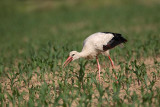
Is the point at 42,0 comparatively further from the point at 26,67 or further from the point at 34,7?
the point at 26,67

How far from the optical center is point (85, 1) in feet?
120

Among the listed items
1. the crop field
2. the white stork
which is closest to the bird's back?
the white stork

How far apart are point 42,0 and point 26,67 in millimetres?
39439

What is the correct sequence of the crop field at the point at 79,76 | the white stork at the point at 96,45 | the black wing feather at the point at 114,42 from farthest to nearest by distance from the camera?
the black wing feather at the point at 114,42, the white stork at the point at 96,45, the crop field at the point at 79,76

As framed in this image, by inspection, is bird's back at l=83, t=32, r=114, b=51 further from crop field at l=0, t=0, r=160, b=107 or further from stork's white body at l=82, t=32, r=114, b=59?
crop field at l=0, t=0, r=160, b=107

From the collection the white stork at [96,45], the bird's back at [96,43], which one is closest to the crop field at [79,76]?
the white stork at [96,45]

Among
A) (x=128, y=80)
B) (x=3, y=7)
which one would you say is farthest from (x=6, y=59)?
(x=3, y=7)

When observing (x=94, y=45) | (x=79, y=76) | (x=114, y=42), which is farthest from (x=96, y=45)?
(x=79, y=76)

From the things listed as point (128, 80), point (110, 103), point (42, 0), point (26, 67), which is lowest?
point (110, 103)

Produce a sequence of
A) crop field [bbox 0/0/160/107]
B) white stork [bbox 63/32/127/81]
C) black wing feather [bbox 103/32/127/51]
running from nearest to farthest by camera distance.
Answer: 1. crop field [bbox 0/0/160/107]
2. white stork [bbox 63/32/127/81]
3. black wing feather [bbox 103/32/127/51]

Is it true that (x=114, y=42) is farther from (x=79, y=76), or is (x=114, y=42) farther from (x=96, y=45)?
(x=79, y=76)

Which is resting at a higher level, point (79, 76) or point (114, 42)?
point (114, 42)

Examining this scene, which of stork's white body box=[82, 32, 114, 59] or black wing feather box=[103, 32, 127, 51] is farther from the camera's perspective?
black wing feather box=[103, 32, 127, 51]

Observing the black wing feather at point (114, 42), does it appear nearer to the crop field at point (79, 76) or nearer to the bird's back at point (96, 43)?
the bird's back at point (96, 43)
